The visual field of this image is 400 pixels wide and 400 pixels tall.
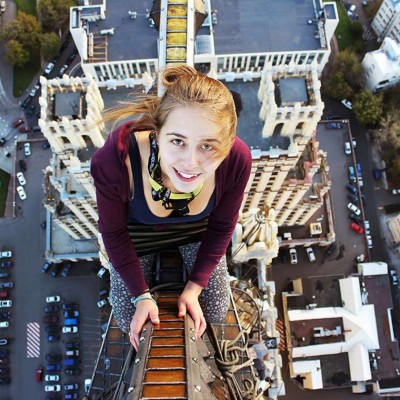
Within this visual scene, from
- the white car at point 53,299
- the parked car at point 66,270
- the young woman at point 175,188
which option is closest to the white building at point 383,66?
the parked car at point 66,270

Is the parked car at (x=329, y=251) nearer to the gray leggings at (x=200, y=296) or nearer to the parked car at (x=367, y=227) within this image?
the parked car at (x=367, y=227)

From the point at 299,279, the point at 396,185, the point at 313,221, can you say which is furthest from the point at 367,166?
the point at 299,279

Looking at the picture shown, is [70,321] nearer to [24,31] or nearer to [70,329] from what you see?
[70,329]

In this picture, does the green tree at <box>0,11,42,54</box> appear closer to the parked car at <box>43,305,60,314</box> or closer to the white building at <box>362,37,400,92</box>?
the parked car at <box>43,305,60,314</box>

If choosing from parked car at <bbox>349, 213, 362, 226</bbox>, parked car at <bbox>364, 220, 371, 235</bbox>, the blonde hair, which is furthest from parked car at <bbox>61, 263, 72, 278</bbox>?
the blonde hair

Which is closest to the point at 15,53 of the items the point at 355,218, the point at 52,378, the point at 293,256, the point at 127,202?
the point at 52,378

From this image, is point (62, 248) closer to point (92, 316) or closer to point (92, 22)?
point (92, 316)
